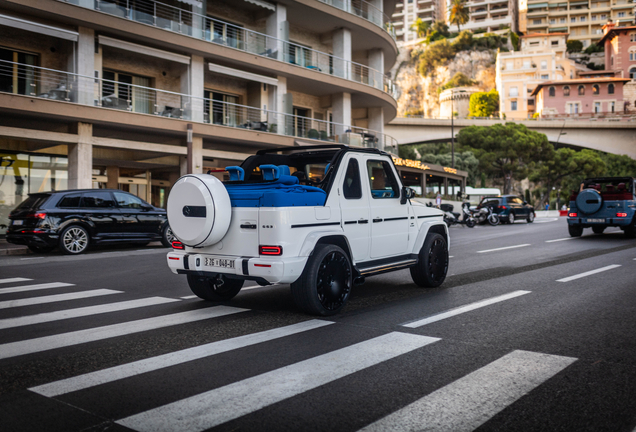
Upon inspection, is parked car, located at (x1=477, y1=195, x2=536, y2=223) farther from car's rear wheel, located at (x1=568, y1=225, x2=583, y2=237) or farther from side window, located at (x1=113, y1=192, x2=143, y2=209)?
side window, located at (x1=113, y1=192, x2=143, y2=209)

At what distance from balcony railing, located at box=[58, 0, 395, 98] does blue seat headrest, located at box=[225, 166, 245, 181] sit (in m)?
17.0

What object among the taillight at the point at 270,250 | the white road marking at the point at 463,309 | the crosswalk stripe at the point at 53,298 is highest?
the taillight at the point at 270,250

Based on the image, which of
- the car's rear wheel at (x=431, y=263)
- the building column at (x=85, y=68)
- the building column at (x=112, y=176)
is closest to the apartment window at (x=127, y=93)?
the building column at (x=85, y=68)

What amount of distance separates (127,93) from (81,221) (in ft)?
34.3

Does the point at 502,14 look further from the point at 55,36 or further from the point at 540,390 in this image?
the point at 540,390

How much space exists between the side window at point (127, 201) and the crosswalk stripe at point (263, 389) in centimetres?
1253

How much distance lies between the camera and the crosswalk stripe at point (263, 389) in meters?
3.09

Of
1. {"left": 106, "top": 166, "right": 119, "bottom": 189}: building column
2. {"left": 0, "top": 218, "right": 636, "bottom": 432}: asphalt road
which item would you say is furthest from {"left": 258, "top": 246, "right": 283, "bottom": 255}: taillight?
{"left": 106, "top": 166, "right": 119, "bottom": 189}: building column

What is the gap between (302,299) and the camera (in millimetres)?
5797

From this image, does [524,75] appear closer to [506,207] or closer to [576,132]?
[576,132]

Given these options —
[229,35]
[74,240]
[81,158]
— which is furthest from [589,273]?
[229,35]

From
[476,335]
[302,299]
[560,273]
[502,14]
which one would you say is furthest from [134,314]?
[502,14]

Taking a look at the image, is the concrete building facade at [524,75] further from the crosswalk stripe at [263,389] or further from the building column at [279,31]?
the crosswalk stripe at [263,389]

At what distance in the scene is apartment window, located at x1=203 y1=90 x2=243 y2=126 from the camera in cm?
2505
